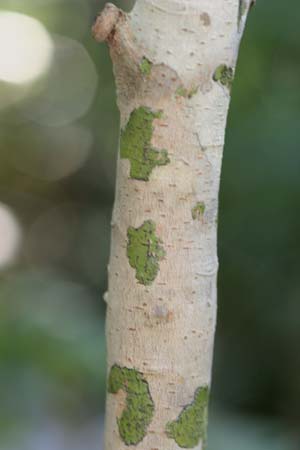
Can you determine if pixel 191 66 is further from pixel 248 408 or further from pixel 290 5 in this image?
pixel 248 408

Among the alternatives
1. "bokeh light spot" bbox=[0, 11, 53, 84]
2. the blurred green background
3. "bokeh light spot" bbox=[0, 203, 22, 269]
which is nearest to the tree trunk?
the blurred green background

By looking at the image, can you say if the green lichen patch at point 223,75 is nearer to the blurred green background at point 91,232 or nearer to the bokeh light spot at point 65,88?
the blurred green background at point 91,232

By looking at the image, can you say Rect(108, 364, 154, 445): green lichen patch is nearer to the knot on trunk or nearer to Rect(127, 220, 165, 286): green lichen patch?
Rect(127, 220, 165, 286): green lichen patch

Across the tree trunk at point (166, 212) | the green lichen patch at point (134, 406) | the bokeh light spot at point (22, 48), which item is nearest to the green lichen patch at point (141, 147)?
the tree trunk at point (166, 212)

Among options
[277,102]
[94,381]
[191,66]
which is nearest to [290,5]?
[277,102]

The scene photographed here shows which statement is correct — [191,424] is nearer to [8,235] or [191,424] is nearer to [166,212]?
[166,212]

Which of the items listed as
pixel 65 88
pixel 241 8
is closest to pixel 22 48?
pixel 65 88
